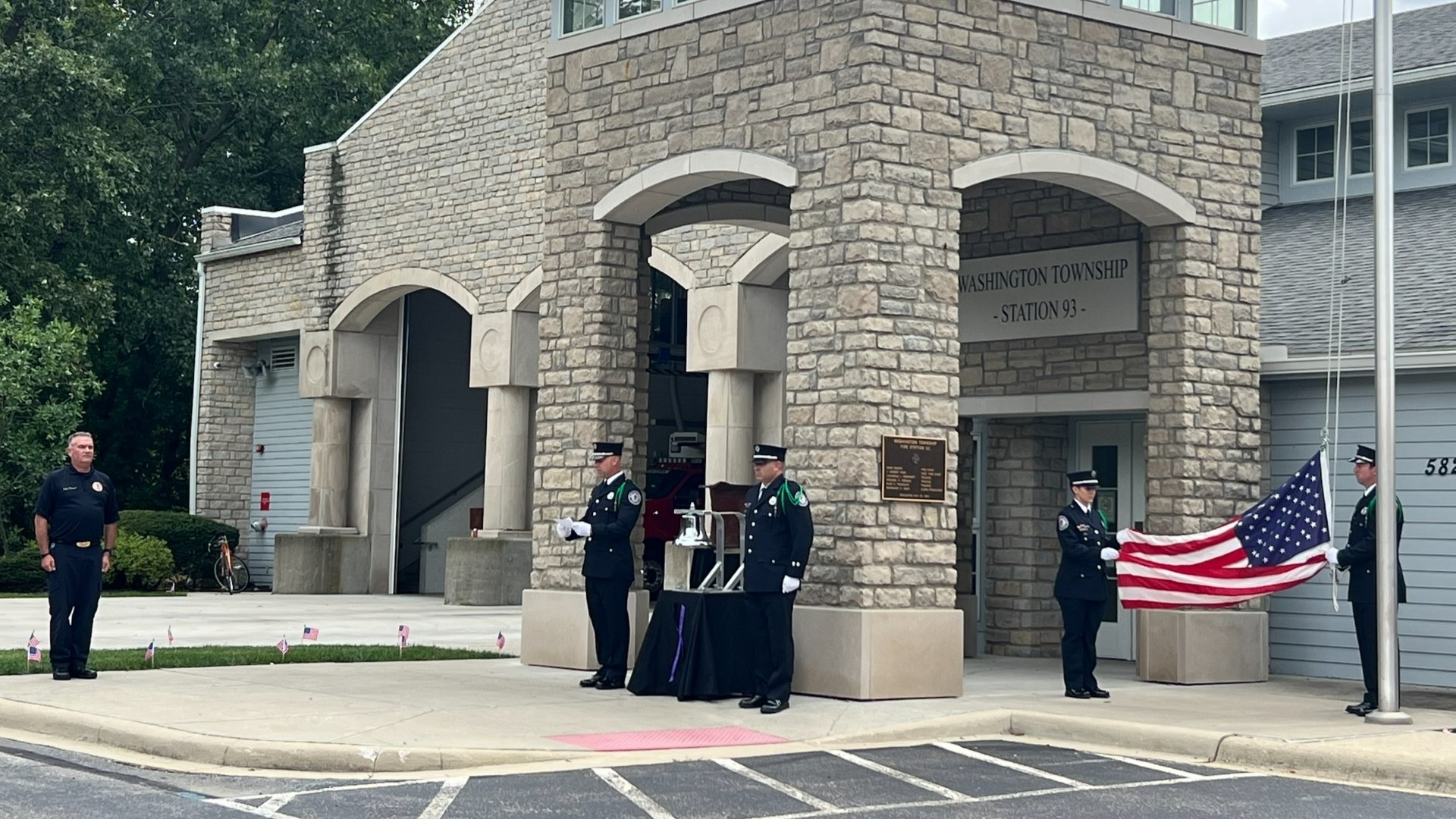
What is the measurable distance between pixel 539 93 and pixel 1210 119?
1416 cm

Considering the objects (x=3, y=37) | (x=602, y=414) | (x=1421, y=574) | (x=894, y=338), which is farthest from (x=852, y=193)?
(x=3, y=37)

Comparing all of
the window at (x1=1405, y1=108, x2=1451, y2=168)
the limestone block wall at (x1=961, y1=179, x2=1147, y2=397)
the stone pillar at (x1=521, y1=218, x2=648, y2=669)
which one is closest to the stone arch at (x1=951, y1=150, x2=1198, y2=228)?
the limestone block wall at (x1=961, y1=179, x2=1147, y2=397)

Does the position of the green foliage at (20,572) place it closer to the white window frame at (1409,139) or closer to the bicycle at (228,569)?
the bicycle at (228,569)

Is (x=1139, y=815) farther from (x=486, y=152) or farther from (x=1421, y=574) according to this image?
(x=486, y=152)

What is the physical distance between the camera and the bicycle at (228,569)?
32781 mm

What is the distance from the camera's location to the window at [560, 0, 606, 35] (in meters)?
17.0

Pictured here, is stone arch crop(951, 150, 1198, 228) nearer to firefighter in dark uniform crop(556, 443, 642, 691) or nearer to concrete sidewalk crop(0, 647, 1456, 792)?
firefighter in dark uniform crop(556, 443, 642, 691)

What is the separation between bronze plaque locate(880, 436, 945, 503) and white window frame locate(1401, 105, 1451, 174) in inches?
351

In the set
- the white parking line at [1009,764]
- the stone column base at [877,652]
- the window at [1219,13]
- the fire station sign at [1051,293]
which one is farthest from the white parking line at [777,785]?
the window at [1219,13]

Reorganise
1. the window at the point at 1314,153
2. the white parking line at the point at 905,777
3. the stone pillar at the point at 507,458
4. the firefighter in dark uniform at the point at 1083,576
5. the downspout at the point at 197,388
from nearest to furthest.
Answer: the white parking line at the point at 905,777 < the firefighter in dark uniform at the point at 1083,576 < the window at the point at 1314,153 < the stone pillar at the point at 507,458 < the downspout at the point at 197,388

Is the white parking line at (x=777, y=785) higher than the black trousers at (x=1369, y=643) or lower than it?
lower

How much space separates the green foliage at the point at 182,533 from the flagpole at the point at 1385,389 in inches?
964

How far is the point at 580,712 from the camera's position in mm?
13023

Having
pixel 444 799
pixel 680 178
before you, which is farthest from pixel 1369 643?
pixel 444 799
